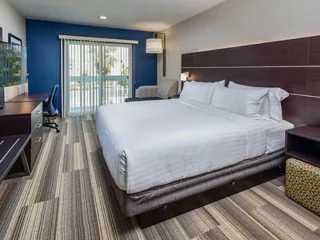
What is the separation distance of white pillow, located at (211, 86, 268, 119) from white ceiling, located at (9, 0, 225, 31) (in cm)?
179

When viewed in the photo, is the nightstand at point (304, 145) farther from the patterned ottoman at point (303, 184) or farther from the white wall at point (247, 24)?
the white wall at point (247, 24)

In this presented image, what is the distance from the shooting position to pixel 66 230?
1.71 meters

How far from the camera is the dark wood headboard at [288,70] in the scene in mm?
2423

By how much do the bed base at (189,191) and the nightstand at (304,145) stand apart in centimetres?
17

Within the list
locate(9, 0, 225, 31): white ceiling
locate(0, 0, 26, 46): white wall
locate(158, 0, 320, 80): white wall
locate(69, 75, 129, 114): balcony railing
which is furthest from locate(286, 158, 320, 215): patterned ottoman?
locate(69, 75, 129, 114): balcony railing

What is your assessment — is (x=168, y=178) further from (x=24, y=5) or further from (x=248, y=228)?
(x=24, y=5)

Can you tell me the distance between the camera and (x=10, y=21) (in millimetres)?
3889

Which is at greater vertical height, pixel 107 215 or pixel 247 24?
pixel 247 24

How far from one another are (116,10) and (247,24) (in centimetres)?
246

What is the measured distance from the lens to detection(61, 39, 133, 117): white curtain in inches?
222

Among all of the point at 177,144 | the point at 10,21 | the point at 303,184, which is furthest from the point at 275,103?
the point at 10,21

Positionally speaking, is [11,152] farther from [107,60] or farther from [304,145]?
[107,60]

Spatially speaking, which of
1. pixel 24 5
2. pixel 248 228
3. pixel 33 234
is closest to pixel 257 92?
pixel 248 228

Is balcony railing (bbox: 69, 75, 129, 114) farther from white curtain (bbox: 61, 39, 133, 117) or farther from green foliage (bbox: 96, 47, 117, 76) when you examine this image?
green foliage (bbox: 96, 47, 117, 76)
